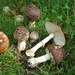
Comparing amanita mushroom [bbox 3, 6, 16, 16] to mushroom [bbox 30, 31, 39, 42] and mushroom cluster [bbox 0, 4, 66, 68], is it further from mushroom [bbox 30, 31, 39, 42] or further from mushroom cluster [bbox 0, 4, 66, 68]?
mushroom [bbox 30, 31, 39, 42]

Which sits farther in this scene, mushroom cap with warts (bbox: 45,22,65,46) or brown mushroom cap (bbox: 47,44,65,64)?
mushroom cap with warts (bbox: 45,22,65,46)

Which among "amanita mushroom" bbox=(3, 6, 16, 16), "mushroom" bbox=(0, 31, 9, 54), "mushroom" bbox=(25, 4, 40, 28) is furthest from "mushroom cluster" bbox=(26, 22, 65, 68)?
"amanita mushroom" bbox=(3, 6, 16, 16)

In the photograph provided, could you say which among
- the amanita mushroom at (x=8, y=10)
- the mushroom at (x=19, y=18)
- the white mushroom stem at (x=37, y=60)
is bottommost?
the white mushroom stem at (x=37, y=60)

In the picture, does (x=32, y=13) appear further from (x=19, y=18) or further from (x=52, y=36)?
(x=52, y=36)

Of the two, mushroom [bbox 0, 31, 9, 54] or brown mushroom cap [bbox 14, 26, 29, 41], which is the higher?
brown mushroom cap [bbox 14, 26, 29, 41]

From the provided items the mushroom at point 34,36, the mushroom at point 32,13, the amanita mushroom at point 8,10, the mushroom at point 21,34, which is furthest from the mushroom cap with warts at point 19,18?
the mushroom at point 21,34

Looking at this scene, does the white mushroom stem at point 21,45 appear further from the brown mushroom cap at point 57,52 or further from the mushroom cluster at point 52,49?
the brown mushroom cap at point 57,52

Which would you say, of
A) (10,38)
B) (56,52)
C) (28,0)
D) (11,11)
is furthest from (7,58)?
(28,0)
